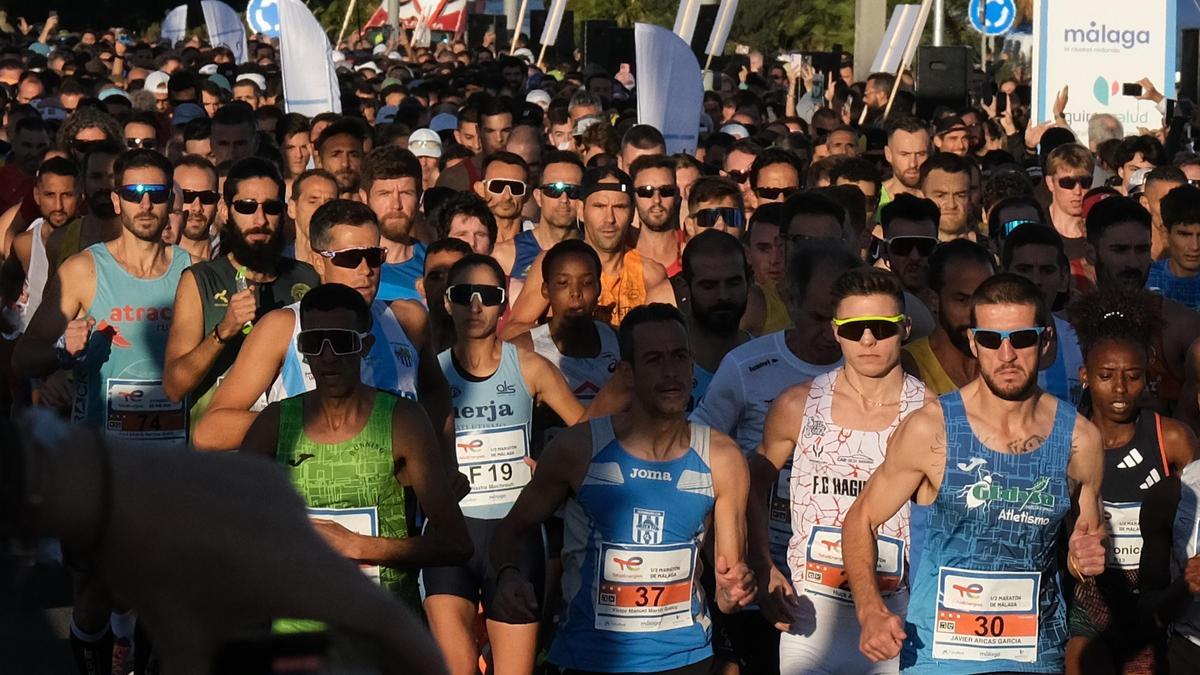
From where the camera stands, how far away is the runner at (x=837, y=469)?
578 centimetres

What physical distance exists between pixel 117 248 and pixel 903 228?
3.15 meters

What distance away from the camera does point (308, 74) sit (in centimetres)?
1423

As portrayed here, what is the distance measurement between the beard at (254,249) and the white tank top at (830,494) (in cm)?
230

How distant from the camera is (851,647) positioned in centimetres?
585

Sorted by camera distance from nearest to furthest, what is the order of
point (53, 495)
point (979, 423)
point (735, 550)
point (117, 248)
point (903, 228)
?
point (53, 495) → point (979, 423) → point (735, 550) → point (117, 248) → point (903, 228)

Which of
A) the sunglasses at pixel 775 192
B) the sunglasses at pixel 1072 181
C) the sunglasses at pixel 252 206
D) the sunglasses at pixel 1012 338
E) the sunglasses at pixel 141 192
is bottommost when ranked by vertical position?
the sunglasses at pixel 1012 338

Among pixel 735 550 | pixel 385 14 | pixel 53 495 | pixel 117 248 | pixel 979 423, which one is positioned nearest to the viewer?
pixel 53 495

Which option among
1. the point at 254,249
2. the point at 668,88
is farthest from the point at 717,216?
the point at 668,88

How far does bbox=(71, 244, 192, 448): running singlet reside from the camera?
731cm

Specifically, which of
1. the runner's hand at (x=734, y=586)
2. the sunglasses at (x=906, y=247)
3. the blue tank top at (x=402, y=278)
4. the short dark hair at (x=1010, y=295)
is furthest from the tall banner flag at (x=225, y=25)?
the short dark hair at (x=1010, y=295)

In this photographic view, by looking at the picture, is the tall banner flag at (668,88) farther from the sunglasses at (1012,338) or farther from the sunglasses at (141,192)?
the sunglasses at (1012,338)

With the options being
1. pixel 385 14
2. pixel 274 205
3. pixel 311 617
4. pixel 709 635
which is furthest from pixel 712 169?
pixel 385 14

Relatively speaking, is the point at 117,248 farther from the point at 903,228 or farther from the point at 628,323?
the point at 903,228

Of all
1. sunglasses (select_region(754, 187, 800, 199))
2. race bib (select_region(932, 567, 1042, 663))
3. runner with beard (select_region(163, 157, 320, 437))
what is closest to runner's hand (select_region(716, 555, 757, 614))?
race bib (select_region(932, 567, 1042, 663))
